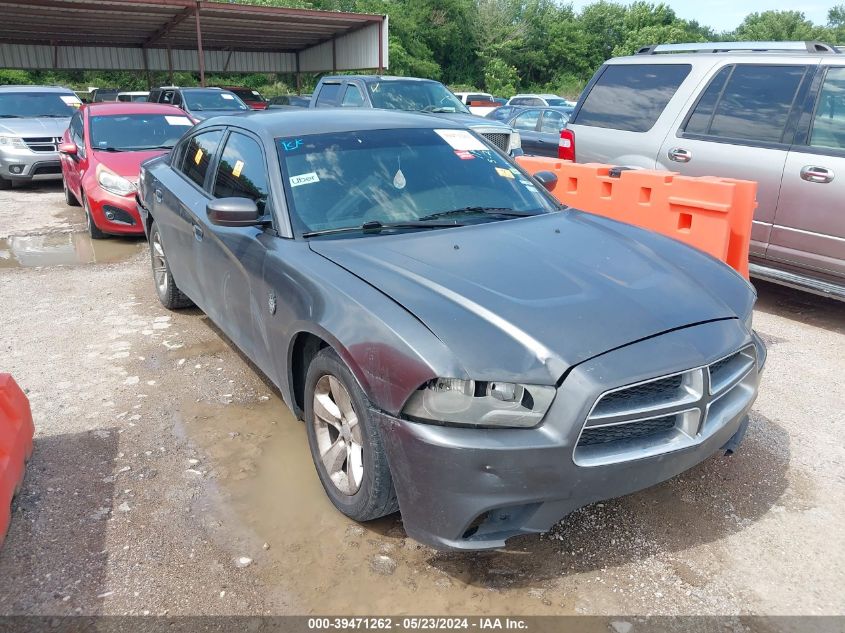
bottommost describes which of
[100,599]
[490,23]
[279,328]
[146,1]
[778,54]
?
[100,599]

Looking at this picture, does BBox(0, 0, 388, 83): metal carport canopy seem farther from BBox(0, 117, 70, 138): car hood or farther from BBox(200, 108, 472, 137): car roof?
BBox(200, 108, 472, 137): car roof

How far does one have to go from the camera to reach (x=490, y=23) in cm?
5438

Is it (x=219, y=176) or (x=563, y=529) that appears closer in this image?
(x=563, y=529)

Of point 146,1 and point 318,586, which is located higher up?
point 146,1

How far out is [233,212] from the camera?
3.38 metres

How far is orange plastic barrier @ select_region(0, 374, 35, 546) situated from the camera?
2968 millimetres

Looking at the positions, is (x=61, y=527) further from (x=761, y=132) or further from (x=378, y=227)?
(x=761, y=132)

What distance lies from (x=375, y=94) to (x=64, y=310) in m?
6.55

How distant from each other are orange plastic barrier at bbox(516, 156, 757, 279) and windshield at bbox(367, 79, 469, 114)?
5346 mm

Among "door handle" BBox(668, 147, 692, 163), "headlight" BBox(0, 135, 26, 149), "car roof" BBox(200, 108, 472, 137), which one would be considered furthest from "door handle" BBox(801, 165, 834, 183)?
"headlight" BBox(0, 135, 26, 149)

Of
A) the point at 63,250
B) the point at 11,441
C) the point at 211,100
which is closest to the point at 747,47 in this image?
the point at 11,441

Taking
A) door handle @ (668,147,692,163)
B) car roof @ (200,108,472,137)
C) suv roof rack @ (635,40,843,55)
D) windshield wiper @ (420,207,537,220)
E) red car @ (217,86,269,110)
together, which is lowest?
windshield wiper @ (420,207,537,220)

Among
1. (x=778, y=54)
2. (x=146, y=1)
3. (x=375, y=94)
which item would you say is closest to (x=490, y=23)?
(x=146, y=1)

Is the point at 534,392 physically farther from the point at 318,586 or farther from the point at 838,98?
the point at 838,98
